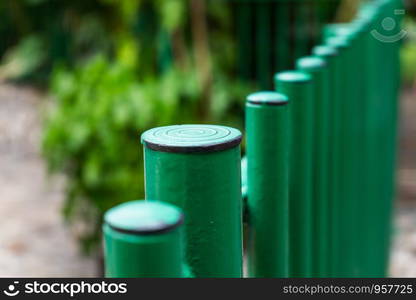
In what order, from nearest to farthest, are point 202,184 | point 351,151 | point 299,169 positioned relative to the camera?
point 202,184
point 299,169
point 351,151

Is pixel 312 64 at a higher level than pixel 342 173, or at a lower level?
higher

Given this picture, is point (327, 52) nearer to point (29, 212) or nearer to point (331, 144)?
point (331, 144)

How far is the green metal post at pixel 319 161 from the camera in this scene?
1.05 m

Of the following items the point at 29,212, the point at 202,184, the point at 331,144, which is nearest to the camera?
the point at 202,184

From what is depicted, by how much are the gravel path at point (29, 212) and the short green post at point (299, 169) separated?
293cm

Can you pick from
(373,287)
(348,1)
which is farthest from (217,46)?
(373,287)

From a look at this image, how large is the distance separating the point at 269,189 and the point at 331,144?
0.44m

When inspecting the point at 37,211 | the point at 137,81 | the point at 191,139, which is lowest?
the point at 37,211

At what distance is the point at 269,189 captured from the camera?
79 centimetres

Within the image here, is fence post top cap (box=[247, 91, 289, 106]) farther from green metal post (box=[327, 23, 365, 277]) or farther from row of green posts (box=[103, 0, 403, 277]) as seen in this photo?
green metal post (box=[327, 23, 365, 277])

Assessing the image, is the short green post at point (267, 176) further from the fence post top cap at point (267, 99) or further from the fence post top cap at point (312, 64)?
the fence post top cap at point (312, 64)

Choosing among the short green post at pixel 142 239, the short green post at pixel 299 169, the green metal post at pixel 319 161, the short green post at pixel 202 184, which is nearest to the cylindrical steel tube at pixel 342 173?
the green metal post at pixel 319 161

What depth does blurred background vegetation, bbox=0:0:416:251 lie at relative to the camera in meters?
3.67

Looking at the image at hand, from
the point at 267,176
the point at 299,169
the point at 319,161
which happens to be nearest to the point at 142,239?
the point at 267,176
